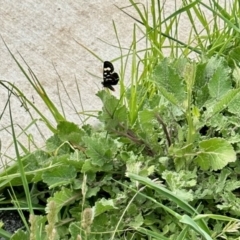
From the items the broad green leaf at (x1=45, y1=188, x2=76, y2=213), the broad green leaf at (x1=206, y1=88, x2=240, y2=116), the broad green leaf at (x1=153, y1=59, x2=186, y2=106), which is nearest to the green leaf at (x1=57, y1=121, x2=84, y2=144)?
the broad green leaf at (x1=45, y1=188, x2=76, y2=213)

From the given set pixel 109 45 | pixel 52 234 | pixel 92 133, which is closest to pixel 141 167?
pixel 92 133

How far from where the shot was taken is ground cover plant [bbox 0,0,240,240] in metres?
1.84

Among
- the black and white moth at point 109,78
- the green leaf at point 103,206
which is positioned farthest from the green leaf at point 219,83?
the green leaf at point 103,206

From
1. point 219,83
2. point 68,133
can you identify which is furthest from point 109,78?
point 219,83

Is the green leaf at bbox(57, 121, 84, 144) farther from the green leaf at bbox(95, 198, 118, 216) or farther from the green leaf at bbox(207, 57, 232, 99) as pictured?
the green leaf at bbox(207, 57, 232, 99)

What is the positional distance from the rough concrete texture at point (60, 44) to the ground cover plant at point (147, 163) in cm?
36

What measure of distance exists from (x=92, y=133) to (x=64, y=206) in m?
0.25

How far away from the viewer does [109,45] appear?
2684 mm

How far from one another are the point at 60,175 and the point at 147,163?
239 mm

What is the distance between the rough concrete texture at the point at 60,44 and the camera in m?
2.48

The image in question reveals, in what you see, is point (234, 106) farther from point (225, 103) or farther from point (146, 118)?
point (146, 118)

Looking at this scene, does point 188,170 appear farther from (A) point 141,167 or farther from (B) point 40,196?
(B) point 40,196

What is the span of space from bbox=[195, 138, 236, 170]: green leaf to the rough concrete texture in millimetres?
593

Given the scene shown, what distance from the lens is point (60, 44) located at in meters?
2.71
